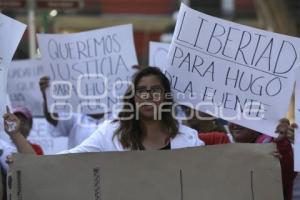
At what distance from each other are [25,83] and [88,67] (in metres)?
1.90

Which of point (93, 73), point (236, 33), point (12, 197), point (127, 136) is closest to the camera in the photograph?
point (12, 197)

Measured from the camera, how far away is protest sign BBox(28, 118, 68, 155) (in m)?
6.06

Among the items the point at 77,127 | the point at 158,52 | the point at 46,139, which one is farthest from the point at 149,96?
the point at 46,139

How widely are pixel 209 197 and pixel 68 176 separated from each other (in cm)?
62

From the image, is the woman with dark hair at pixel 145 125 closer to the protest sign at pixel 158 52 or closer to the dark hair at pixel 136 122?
the dark hair at pixel 136 122

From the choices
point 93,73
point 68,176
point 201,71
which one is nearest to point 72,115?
point 93,73

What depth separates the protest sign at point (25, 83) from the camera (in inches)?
273

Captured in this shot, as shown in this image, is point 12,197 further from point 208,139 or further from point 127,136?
point 208,139

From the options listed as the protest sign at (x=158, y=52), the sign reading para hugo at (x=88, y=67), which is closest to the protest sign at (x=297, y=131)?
the sign reading para hugo at (x=88, y=67)

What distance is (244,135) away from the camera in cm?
365

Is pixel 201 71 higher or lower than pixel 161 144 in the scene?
higher

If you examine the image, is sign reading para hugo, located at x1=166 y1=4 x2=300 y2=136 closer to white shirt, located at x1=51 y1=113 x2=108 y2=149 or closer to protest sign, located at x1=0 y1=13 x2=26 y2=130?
protest sign, located at x1=0 y1=13 x2=26 y2=130

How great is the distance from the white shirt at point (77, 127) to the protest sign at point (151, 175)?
2.36m

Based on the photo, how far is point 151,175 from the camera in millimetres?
3133
